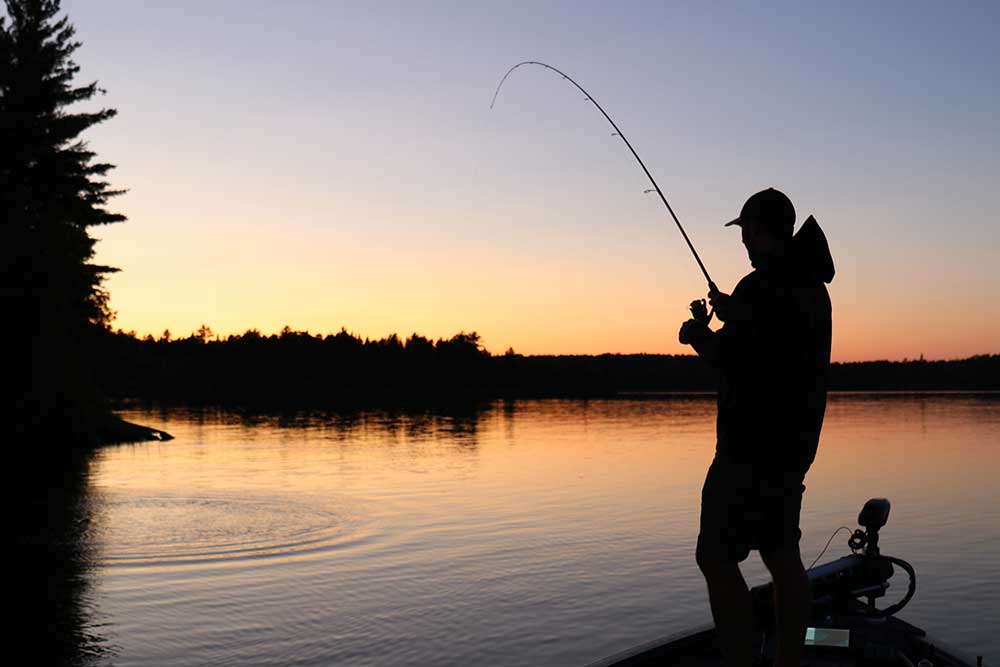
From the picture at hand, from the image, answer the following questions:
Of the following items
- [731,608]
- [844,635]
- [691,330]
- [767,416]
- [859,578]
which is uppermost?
[691,330]

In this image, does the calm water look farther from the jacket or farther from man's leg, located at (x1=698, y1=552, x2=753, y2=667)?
the jacket

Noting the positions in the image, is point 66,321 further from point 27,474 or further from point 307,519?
point 307,519

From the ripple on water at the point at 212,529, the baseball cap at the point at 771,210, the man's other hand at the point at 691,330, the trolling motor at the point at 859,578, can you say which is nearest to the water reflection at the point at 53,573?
the ripple on water at the point at 212,529

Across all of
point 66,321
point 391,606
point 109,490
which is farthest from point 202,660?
point 66,321

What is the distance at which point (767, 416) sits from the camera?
4.30 meters

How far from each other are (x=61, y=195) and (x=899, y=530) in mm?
37385

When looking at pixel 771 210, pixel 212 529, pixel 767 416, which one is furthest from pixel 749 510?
pixel 212 529

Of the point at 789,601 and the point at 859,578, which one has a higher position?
the point at 789,601

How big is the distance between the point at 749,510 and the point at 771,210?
1.36 metres

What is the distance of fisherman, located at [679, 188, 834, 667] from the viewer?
14.1ft

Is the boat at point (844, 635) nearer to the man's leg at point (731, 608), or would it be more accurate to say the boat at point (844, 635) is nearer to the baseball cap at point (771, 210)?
the man's leg at point (731, 608)

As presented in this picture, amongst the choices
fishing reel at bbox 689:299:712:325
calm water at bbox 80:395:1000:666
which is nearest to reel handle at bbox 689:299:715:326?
fishing reel at bbox 689:299:712:325

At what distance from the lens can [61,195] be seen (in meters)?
43.8

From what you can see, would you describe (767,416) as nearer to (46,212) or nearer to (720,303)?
(720,303)
